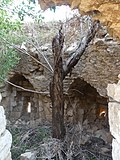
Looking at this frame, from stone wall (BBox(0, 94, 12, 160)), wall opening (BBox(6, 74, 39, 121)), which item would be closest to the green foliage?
stone wall (BBox(0, 94, 12, 160))

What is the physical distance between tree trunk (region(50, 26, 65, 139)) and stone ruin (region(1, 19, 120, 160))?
0.43 meters

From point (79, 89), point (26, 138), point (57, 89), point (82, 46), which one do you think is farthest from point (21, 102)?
point (82, 46)

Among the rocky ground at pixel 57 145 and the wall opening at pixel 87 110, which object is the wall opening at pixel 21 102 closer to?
the rocky ground at pixel 57 145

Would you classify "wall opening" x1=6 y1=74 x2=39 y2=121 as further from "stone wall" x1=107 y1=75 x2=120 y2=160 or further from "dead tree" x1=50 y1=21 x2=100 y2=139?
"stone wall" x1=107 y1=75 x2=120 y2=160

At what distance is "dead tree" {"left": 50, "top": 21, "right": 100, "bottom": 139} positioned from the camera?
13.8ft

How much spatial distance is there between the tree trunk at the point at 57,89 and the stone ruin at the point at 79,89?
43 cm

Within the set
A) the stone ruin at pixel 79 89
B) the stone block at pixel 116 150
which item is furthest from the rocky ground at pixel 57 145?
the stone block at pixel 116 150

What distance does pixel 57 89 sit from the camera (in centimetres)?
434

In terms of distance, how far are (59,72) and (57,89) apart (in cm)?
28

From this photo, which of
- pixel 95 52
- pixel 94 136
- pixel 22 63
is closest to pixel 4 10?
pixel 95 52

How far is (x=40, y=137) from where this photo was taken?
5.16 metres

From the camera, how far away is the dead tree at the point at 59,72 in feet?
13.8

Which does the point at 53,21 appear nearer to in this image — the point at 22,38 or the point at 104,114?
the point at 22,38


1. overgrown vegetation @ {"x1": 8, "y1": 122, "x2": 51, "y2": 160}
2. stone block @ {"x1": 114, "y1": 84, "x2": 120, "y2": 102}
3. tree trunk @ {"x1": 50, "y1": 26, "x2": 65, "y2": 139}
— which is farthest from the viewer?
overgrown vegetation @ {"x1": 8, "y1": 122, "x2": 51, "y2": 160}
